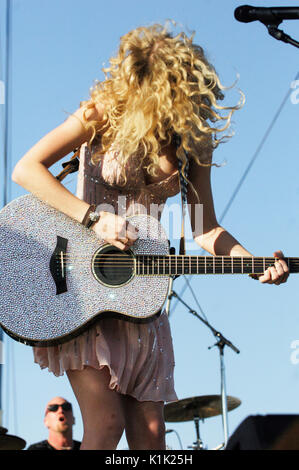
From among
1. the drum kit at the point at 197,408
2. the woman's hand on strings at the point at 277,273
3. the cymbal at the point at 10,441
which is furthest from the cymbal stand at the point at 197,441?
the woman's hand on strings at the point at 277,273

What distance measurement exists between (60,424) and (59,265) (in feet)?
10.3

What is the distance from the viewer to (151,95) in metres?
2.68

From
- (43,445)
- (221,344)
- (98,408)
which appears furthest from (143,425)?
(221,344)

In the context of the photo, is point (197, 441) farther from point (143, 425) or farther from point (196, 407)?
point (143, 425)

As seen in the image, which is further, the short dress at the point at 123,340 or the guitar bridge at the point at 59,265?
the guitar bridge at the point at 59,265

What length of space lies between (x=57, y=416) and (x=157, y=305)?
10.6ft

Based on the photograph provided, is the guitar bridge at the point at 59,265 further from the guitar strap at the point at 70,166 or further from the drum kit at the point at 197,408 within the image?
the drum kit at the point at 197,408

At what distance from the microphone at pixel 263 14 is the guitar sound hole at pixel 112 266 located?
108 centimetres

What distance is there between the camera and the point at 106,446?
2.41 metres

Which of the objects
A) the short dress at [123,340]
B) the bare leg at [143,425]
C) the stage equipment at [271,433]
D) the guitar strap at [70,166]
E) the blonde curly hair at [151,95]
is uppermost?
the blonde curly hair at [151,95]

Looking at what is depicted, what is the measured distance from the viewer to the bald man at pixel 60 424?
536cm

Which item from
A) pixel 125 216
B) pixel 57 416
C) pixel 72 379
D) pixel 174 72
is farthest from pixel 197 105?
pixel 57 416

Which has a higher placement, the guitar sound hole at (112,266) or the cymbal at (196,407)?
the guitar sound hole at (112,266)

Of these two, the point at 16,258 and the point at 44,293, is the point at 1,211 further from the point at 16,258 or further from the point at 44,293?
the point at 44,293
